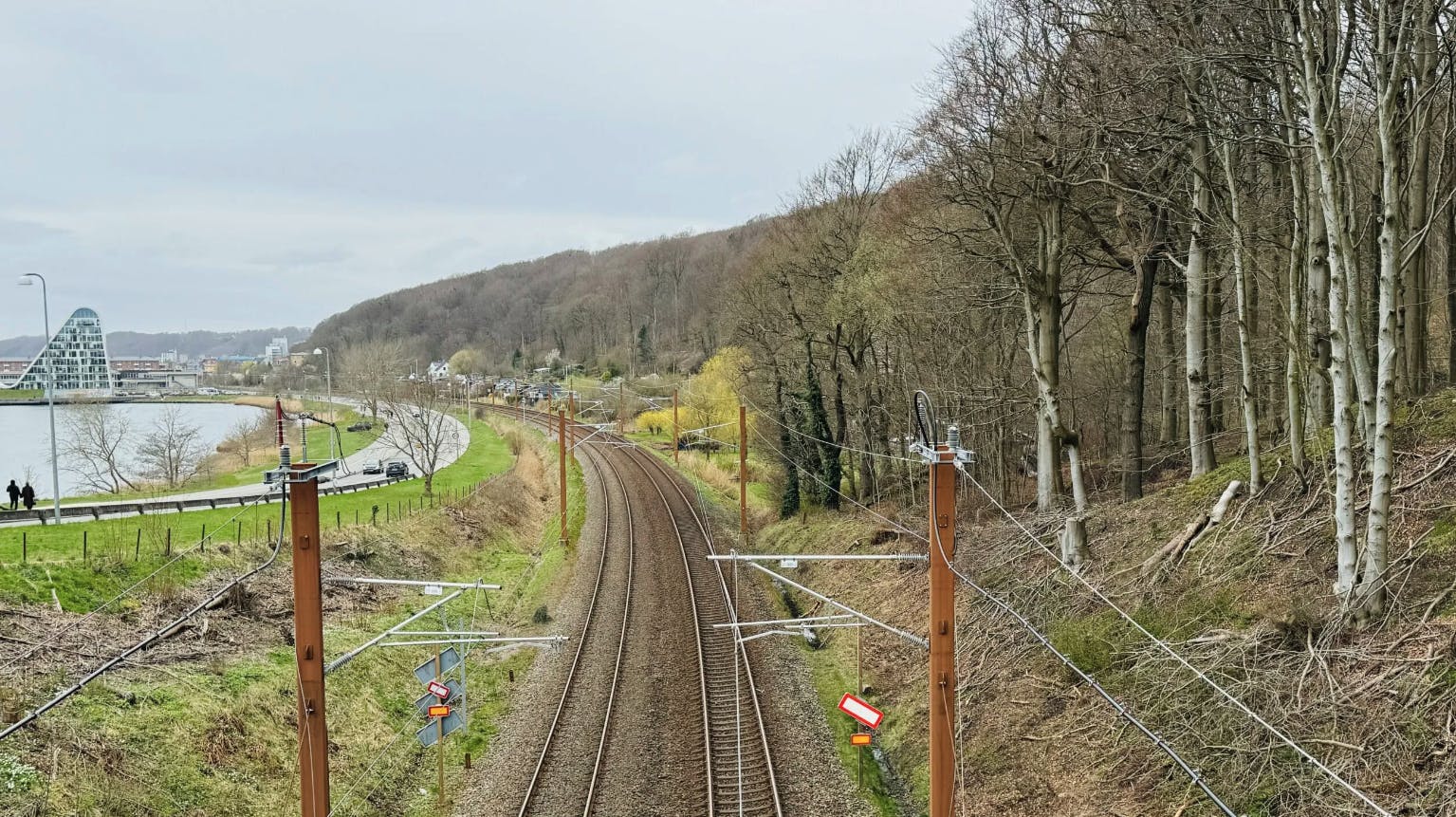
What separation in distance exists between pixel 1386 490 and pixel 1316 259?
368cm

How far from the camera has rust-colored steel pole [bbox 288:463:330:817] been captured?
9203 mm

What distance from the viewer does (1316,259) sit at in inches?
436

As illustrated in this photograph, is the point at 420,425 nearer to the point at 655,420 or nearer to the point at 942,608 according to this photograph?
the point at 655,420

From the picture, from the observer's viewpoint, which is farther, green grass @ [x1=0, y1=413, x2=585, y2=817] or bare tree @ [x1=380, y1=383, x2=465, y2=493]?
bare tree @ [x1=380, y1=383, x2=465, y2=493]

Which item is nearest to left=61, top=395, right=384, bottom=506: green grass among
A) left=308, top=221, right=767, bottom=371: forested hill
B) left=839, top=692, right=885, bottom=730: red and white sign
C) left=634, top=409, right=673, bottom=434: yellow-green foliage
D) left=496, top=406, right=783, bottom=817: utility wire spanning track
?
left=496, top=406, right=783, bottom=817: utility wire spanning track

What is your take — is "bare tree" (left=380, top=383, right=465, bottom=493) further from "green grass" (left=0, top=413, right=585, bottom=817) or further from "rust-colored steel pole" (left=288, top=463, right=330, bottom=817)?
"rust-colored steel pole" (left=288, top=463, right=330, bottom=817)

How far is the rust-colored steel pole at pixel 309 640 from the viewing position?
920cm

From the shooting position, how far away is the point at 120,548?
65.5ft

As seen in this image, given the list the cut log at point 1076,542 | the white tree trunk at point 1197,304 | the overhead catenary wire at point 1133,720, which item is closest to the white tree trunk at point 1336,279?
the overhead catenary wire at point 1133,720

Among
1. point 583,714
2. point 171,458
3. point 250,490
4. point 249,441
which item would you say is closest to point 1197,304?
point 583,714

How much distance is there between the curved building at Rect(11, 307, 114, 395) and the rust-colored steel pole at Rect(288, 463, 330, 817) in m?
156

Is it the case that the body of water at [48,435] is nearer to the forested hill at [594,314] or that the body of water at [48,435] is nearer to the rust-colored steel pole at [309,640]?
the forested hill at [594,314]

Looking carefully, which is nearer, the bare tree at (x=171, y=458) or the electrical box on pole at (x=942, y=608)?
the electrical box on pole at (x=942, y=608)

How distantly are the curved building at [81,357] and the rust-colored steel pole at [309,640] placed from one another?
15591 cm
